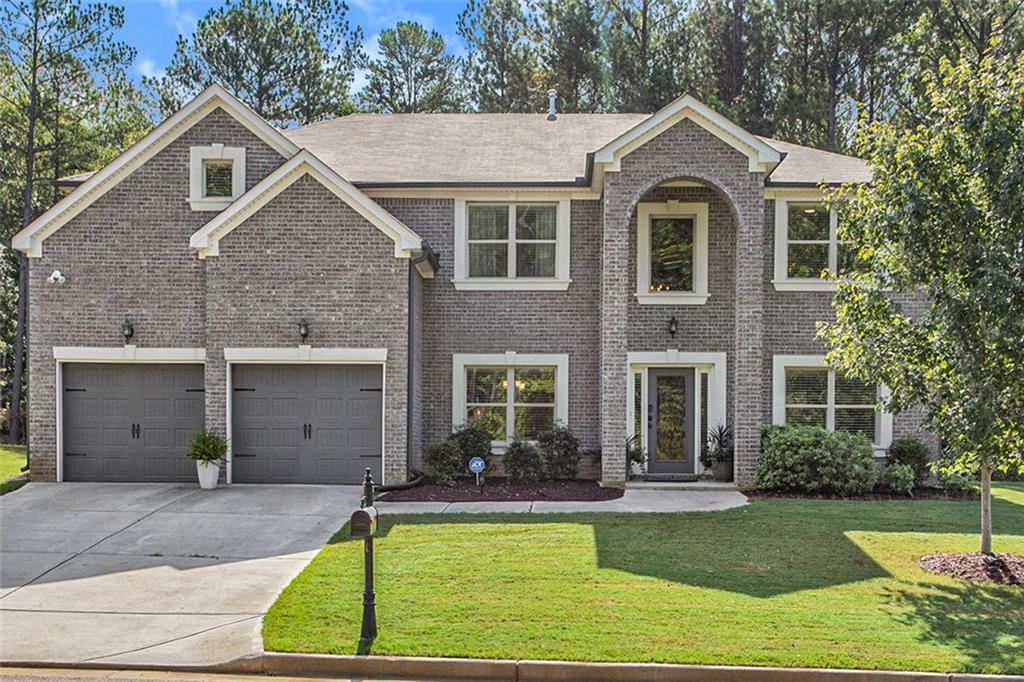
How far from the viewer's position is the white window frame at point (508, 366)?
15469 mm

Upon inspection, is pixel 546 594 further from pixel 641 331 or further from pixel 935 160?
pixel 641 331

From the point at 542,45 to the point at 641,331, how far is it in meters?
21.5

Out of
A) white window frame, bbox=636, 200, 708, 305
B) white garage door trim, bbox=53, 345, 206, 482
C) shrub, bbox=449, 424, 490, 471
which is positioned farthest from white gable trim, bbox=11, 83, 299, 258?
white window frame, bbox=636, 200, 708, 305

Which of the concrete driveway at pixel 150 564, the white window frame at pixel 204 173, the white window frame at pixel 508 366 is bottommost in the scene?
the concrete driveway at pixel 150 564

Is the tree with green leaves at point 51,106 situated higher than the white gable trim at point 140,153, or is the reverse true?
the tree with green leaves at point 51,106

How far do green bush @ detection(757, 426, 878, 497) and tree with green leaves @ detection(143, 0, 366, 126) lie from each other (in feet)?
80.4

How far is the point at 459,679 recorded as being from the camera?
20.0 ft

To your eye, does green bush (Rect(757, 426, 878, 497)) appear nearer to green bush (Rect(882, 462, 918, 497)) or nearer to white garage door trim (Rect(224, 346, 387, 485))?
green bush (Rect(882, 462, 918, 497))

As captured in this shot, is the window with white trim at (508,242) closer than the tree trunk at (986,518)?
No

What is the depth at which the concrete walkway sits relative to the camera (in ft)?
39.4

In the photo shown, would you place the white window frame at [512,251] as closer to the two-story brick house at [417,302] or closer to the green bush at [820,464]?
the two-story brick house at [417,302]

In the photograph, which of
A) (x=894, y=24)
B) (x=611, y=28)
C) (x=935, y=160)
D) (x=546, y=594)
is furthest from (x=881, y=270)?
(x=611, y=28)

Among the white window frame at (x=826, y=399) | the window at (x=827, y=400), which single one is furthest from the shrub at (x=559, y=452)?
the window at (x=827, y=400)

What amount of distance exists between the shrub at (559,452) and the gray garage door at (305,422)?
304 centimetres
